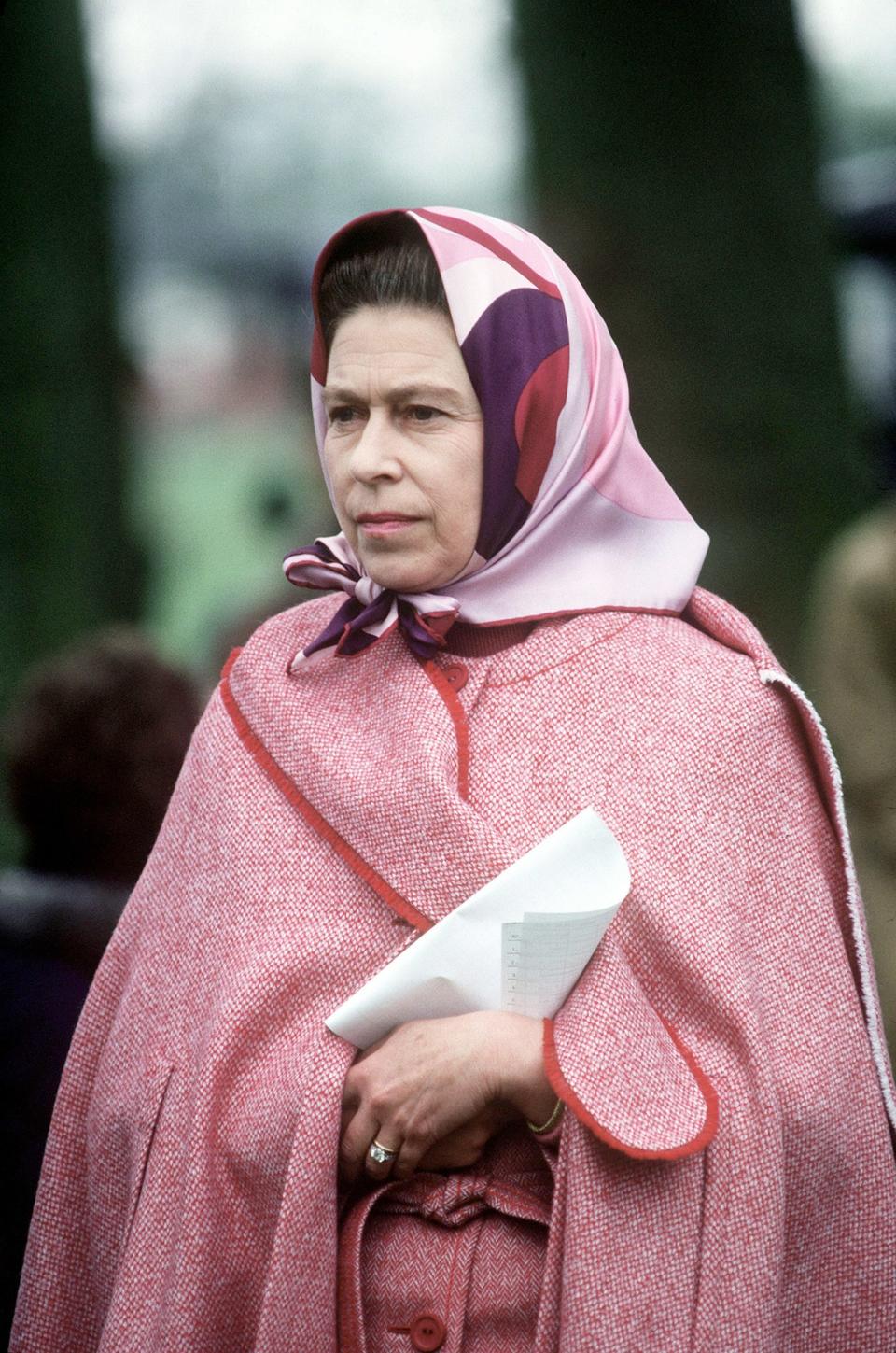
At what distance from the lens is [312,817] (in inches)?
85.6

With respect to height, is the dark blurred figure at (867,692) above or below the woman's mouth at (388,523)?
below

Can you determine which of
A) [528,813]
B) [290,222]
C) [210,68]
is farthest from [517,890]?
[290,222]

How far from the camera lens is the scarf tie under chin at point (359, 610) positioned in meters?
2.20

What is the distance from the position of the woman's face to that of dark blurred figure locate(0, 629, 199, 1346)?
1.07 metres

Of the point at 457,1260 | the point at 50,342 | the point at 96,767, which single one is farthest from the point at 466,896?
the point at 50,342

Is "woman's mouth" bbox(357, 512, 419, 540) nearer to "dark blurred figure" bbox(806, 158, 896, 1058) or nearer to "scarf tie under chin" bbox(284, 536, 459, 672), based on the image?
"scarf tie under chin" bbox(284, 536, 459, 672)

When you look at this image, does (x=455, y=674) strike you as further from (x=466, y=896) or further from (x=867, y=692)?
(x=867, y=692)

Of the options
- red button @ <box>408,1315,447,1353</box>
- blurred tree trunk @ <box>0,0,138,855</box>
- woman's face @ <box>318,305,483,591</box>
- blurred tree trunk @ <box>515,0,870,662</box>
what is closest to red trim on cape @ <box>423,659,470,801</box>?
woman's face @ <box>318,305,483,591</box>

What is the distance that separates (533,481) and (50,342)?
347cm

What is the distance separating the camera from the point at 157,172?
7953 mm

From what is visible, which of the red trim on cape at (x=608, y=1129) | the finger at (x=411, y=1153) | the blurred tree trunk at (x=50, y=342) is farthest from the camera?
the blurred tree trunk at (x=50, y=342)

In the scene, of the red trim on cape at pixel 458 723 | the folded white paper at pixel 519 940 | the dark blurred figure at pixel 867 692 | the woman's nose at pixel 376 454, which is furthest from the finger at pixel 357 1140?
the dark blurred figure at pixel 867 692

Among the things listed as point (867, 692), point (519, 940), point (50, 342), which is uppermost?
point (50, 342)

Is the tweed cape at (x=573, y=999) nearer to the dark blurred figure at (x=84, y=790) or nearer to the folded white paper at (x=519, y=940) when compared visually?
the folded white paper at (x=519, y=940)
